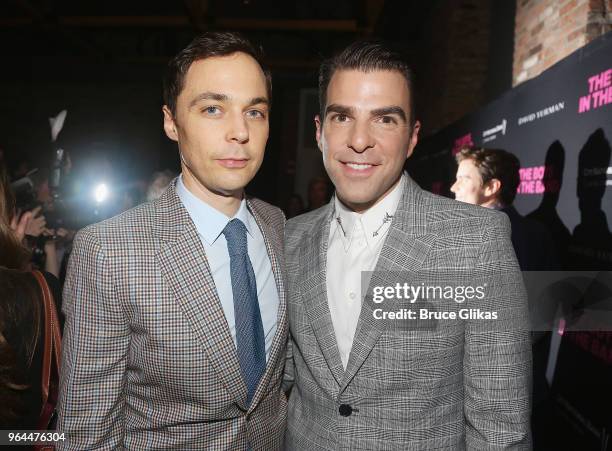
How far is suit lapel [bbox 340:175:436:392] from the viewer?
1.32 m

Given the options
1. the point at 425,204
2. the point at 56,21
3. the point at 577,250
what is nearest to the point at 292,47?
the point at 56,21

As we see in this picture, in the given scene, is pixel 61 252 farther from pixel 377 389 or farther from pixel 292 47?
pixel 292 47

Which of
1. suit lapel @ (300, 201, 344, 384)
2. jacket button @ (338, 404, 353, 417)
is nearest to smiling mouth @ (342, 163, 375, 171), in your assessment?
suit lapel @ (300, 201, 344, 384)

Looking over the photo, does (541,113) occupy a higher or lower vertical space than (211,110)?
higher

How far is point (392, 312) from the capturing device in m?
1.34

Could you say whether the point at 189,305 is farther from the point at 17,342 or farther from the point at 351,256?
the point at 17,342

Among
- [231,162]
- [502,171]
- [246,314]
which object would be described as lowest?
[246,314]

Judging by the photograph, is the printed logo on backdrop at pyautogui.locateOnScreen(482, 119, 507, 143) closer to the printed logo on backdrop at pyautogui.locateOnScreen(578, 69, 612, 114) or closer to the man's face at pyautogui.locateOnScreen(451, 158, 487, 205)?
the man's face at pyautogui.locateOnScreen(451, 158, 487, 205)

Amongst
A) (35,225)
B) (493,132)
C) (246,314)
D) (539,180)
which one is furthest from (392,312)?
(493,132)

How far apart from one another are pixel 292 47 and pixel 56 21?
528 centimetres

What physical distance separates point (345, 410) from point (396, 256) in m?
0.47

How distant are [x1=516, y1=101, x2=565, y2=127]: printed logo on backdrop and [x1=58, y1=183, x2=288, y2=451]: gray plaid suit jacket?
243 centimetres

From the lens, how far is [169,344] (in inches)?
49.1

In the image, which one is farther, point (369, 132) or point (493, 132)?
point (493, 132)
